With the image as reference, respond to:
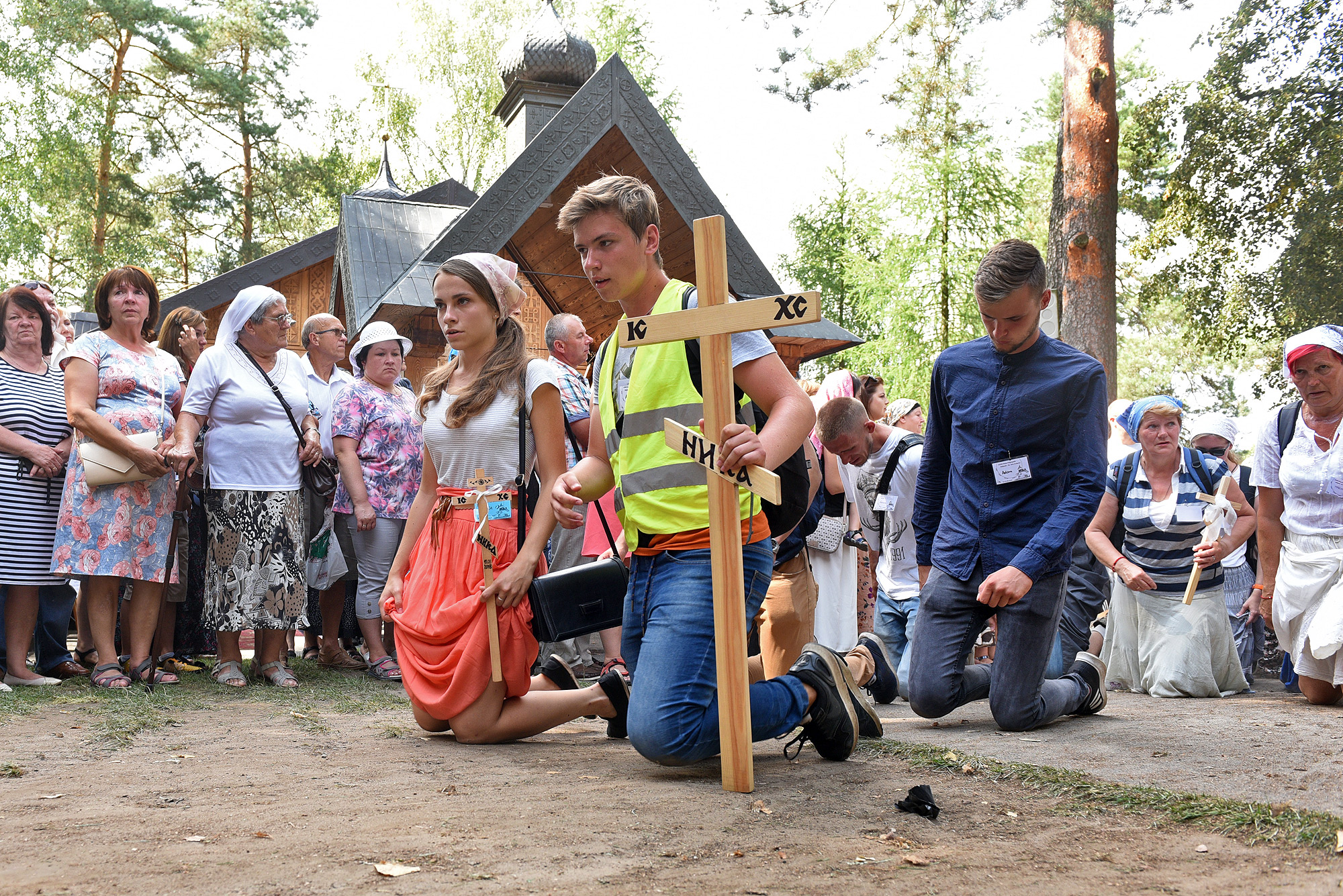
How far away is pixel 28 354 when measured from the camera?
6.29m

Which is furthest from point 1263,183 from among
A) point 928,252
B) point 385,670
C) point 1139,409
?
point 385,670

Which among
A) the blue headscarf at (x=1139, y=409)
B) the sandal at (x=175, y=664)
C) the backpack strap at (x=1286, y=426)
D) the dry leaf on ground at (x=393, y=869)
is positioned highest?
the blue headscarf at (x=1139, y=409)

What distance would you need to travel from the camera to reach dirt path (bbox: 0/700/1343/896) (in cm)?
242

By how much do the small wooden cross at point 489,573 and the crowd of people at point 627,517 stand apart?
3 centimetres

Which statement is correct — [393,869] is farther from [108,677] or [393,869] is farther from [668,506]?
[108,677]

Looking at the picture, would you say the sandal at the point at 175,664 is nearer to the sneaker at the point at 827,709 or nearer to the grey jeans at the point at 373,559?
the grey jeans at the point at 373,559

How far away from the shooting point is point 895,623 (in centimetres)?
634

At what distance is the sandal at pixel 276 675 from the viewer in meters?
6.12

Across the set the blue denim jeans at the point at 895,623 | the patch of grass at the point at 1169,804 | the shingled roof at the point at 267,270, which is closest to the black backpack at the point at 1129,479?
the blue denim jeans at the point at 895,623

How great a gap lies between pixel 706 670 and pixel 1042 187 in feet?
134

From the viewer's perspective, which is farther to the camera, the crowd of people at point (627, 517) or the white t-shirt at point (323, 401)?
the white t-shirt at point (323, 401)

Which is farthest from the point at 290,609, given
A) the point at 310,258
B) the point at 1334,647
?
the point at 310,258


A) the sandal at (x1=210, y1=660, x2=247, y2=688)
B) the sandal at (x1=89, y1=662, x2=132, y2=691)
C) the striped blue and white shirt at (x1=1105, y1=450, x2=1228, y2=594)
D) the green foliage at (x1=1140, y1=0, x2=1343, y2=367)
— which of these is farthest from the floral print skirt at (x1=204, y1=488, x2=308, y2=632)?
the green foliage at (x1=1140, y1=0, x2=1343, y2=367)

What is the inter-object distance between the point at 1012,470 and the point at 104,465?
451cm
